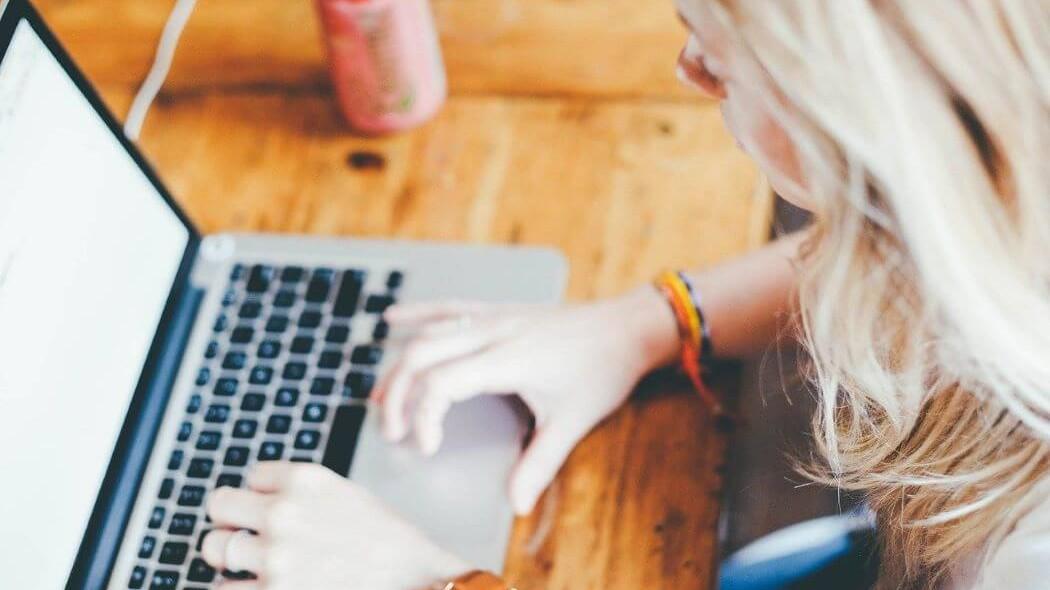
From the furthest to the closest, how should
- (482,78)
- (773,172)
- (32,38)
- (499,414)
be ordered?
(482,78) < (499,414) < (32,38) < (773,172)

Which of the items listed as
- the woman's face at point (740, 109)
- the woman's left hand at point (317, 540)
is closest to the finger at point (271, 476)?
the woman's left hand at point (317, 540)

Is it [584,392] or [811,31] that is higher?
[811,31]

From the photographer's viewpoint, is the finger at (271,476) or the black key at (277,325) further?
the black key at (277,325)

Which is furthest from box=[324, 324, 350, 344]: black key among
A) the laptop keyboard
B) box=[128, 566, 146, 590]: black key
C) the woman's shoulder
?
the woman's shoulder

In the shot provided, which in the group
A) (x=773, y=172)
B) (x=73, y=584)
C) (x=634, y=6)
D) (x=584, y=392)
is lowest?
(x=73, y=584)

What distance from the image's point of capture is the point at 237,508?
0.67 meters

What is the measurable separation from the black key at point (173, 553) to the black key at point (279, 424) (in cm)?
10

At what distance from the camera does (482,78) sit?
0.93 m

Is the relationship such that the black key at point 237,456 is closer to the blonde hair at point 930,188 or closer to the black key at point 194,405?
the black key at point 194,405

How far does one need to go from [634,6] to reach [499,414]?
433 mm

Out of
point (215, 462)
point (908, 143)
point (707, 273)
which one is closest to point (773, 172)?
point (908, 143)

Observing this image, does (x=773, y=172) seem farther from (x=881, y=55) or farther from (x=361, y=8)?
(x=361, y=8)

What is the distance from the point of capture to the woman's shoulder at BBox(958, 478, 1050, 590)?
0.49m

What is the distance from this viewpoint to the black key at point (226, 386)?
0.75 metres
